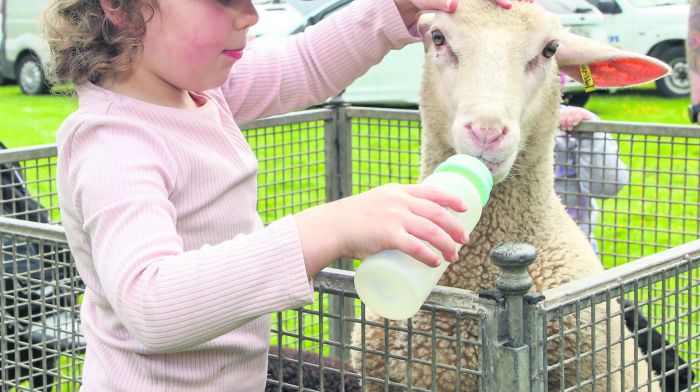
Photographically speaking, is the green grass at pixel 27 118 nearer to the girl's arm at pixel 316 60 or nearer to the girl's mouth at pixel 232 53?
the girl's arm at pixel 316 60

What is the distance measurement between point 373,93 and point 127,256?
10.2m

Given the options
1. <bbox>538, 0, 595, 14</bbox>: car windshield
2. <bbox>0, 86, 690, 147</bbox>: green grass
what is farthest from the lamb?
<bbox>538, 0, 595, 14</bbox>: car windshield

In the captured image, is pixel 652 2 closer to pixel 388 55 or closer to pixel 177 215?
pixel 388 55

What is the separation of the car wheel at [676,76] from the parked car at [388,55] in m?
1.65

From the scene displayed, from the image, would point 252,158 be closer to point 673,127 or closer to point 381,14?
point 381,14

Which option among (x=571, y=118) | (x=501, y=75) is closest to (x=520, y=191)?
(x=501, y=75)

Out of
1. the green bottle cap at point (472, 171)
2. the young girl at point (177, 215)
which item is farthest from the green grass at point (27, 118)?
the green bottle cap at point (472, 171)

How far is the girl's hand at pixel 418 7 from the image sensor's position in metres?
2.37

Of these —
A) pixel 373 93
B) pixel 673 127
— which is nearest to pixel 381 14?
pixel 673 127

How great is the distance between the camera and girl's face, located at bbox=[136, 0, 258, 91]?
1.71m

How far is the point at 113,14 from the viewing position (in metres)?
1.81

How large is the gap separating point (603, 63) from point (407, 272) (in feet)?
5.69

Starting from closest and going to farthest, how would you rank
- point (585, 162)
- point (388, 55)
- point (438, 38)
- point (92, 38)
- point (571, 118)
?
point (92, 38), point (438, 38), point (571, 118), point (585, 162), point (388, 55)

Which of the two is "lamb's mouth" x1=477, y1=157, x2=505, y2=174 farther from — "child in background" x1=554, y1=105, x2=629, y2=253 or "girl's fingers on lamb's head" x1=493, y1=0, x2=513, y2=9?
"child in background" x1=554, y1=105, x2=629, y2=253
